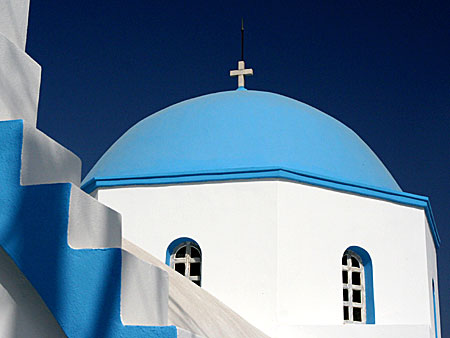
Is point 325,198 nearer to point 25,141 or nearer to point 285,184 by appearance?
point 285,184

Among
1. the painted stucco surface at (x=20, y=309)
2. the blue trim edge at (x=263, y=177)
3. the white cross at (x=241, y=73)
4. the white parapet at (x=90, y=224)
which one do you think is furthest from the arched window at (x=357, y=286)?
the painted stucco surface at (x=20, y=309)

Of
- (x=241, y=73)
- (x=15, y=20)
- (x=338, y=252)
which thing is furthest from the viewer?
(x=241, y=73)

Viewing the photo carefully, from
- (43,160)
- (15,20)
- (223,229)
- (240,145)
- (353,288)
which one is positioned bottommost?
(43,160)

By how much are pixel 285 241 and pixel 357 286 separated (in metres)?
1.21

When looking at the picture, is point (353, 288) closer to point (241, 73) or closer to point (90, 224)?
point (241, 73)

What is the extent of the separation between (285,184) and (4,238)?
249 inches

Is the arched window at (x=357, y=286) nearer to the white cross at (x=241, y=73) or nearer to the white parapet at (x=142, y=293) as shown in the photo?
the white cross at (x=241, y=73)

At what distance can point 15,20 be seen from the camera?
10.7ft

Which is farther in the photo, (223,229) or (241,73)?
(241,73)

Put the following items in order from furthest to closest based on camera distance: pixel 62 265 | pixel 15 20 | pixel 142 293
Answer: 1. pixel 15 20
2. pixel 142 293
3. pixel 62 265

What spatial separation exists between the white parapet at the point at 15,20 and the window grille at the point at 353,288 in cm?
650

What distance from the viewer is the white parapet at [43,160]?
2.73 m

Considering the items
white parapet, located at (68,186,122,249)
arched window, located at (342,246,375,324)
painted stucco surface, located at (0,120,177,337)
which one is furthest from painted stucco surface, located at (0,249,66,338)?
arched window, located at (342,246,375,324)

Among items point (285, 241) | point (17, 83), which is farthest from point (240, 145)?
point (17, 83)
